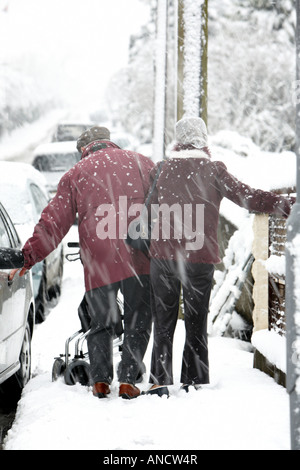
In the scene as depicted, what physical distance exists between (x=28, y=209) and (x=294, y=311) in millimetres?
5927

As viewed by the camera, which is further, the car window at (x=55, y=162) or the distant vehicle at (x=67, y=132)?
the distant vehicle at (x=67, y=132)

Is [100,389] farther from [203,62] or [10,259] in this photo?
[203,62]

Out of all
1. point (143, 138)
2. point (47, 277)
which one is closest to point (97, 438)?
point (47, 277)

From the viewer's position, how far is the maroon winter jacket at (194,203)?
4.59 m

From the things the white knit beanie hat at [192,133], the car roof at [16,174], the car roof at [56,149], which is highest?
the white knit beanie hat at [192,133]

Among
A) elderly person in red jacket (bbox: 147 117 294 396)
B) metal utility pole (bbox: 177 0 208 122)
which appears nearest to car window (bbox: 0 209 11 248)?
elderly person in red jacket (bbox: 147 117 294 396)

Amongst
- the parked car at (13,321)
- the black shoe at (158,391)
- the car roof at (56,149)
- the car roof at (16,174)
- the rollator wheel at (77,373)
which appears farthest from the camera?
the car roof at (56,149)

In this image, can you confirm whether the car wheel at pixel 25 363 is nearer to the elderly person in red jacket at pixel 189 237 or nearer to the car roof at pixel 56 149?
the elderly person in red jacket at pixel 189 237

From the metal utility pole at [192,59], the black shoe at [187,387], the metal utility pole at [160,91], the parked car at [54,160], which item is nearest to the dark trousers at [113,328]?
the black shoe at [187,387]

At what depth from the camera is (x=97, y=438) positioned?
12.5ft

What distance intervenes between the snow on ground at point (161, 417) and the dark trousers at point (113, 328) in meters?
0.19

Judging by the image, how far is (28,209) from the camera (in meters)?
8.49
